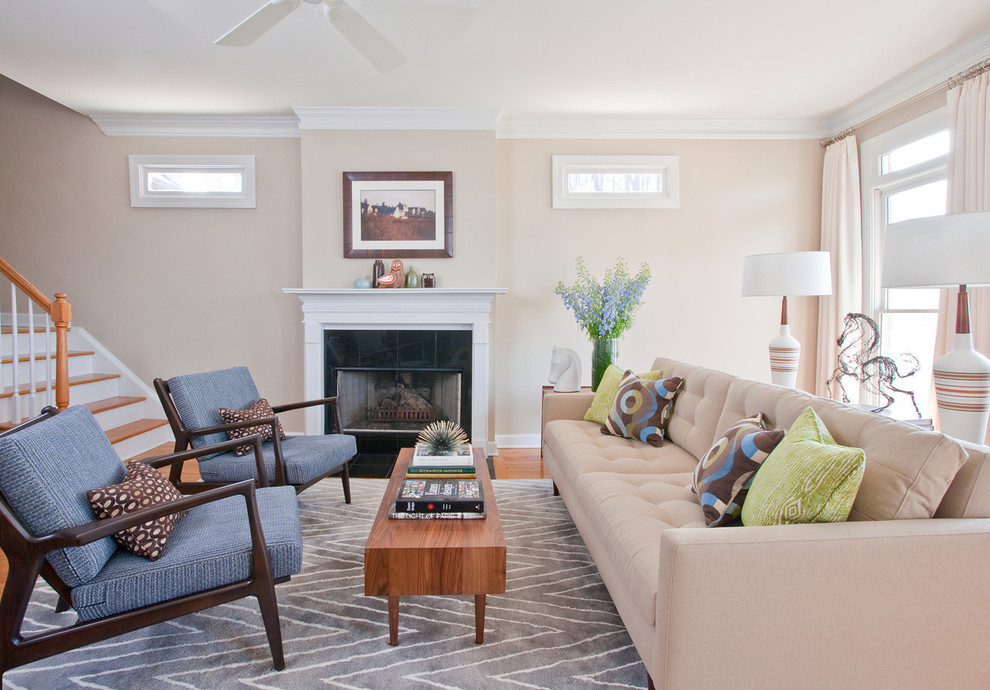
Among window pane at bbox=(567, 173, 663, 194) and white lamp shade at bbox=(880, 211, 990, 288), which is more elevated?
window pane at bbox=(567, 173, 663, 194)

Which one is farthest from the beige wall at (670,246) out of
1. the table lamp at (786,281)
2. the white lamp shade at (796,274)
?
the white lamp shade at (796,274)

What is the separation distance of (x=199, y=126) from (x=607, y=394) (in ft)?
12.5

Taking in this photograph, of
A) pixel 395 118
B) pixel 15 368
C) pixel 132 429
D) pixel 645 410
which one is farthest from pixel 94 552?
pixel 395 118

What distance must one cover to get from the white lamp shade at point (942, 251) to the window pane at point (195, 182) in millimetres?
4376

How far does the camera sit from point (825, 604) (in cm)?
127

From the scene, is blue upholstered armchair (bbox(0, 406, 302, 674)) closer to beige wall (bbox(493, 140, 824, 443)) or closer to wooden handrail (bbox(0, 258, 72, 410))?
wooden handrail (bbox(0, 258, 72, 410))

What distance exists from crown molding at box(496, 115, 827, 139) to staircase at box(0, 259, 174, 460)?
3.49m

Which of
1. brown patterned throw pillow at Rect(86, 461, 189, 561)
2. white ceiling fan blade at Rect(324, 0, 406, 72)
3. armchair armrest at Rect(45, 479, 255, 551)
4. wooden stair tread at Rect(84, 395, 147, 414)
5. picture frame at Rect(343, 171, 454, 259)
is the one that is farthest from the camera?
picture frame at Rect(343, 171, 454, 259)

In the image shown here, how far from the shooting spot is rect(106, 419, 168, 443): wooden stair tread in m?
3.77

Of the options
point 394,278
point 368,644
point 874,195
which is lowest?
point 368,644

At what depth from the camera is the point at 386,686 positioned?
5.29ft

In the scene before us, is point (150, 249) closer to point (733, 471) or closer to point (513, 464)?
point (513, 464)

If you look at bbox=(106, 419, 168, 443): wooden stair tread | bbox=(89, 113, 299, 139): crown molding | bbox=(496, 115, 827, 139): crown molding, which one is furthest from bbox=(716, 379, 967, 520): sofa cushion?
bbox=(89, 113, 299, 139): crown molding

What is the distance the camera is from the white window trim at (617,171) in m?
4.35
